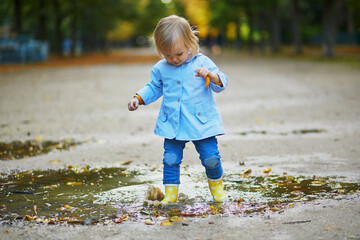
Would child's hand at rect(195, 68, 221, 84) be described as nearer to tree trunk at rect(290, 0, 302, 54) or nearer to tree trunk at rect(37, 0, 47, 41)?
tree trunk at rect(37, 0, 47, 41)

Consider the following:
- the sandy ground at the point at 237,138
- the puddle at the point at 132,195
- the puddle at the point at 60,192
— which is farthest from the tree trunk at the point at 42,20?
the puddle at the point at 132,195

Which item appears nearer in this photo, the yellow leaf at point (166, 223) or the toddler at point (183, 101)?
the yellow leaf at point (166, 223)

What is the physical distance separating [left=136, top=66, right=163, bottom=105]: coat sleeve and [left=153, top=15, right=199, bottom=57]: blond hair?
0.24 meters

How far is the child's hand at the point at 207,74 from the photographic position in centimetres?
368

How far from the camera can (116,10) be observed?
45219 mm

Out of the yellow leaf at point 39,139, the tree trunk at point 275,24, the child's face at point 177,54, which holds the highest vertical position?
the child's face at point 177,54

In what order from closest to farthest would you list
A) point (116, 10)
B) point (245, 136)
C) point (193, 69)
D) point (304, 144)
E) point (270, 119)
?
point (193, 69)
point (304, 144)
point (245, 136)
point (270, 119)
point (116, 10)

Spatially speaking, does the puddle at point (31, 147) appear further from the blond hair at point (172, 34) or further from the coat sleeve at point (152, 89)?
the blond hair at point (172, 34)

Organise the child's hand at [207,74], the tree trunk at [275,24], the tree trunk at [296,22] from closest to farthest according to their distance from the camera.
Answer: the child's hand at [207,74] → the tree trunk at [296,22] → the tree trunk at [275,24]

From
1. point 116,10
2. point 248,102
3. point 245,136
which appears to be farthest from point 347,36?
point 245,136

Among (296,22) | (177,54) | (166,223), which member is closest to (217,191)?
(166,223)

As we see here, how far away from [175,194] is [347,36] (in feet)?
178

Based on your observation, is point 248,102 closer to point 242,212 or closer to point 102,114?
point 102,114

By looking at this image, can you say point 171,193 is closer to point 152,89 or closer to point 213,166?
point 213,166
